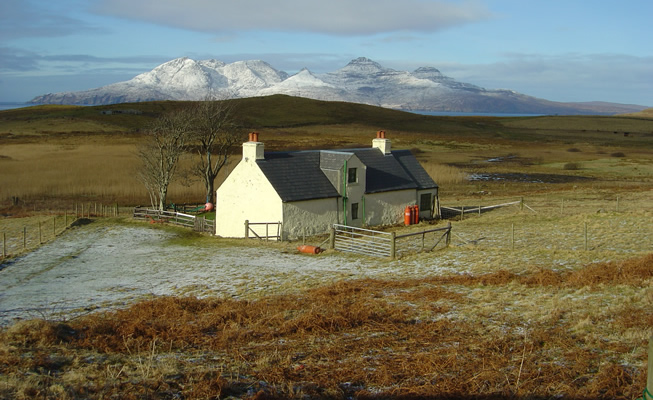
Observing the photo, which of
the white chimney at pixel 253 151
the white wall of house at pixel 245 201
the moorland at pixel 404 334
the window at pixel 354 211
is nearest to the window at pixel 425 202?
the window at pixel 354 211

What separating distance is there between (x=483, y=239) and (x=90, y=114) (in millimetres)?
131376

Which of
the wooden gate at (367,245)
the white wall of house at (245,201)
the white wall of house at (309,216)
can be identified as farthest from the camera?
the white wall of house at (245,201)

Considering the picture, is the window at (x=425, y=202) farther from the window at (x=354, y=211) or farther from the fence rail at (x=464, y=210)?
the window at (x=354, y=211)

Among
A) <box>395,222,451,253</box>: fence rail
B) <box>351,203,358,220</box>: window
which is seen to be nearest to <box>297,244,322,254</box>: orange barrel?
<box>395,222,451,253</box>: fence rail

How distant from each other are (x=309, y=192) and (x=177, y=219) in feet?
36.4

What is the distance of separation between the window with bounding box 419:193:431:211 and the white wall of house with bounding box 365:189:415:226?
3.34 ft

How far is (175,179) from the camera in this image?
2176 inches

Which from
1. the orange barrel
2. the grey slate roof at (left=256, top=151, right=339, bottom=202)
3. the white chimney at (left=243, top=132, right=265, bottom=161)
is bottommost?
the orange barrel

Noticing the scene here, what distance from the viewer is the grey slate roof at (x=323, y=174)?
117 ft

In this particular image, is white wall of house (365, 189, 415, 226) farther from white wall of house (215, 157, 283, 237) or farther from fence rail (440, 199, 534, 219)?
white wall of house (215, 157, 283, 237)

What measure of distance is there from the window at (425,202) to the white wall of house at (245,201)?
11.7 metres

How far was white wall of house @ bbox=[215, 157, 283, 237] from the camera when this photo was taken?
35188 mm

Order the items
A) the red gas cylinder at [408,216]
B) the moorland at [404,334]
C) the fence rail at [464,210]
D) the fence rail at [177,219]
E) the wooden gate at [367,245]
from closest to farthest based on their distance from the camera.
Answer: the moorland at [404,334]
the wooden gate at [367,245]
the fence rail at [177,219]
the red gas cylinder at [408,216]
the fence rail at [464,210]

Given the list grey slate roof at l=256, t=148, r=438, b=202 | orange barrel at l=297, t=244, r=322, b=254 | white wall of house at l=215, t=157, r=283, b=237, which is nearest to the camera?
orange barrel at l=297, t=244, r=322, b=254
